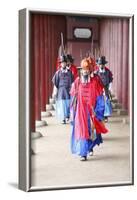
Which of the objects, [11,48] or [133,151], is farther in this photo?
[133,151]

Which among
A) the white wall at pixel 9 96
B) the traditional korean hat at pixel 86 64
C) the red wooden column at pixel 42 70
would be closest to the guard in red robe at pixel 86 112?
the traditional korean hat at pixel 86 64

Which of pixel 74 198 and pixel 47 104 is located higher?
pixel 47 104

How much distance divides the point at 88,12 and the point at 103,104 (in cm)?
35

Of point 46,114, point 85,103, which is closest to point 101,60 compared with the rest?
point 85,103

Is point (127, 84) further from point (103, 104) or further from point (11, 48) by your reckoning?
point (11, 48)

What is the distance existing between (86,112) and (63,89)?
13cm

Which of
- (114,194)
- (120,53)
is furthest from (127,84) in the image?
(114,194)

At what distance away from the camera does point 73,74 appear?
151cm

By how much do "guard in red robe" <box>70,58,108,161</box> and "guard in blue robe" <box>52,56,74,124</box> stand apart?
2 cm

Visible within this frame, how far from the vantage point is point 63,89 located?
59.0 inches

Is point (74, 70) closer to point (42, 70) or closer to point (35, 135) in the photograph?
point (42, 70)

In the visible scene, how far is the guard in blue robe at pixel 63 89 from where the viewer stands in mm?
1489

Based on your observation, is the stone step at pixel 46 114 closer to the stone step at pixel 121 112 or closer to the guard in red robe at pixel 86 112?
the guard in red robe at pixel 86 112

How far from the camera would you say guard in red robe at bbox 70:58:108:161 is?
1.51 metres
